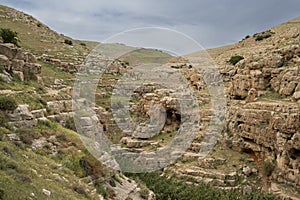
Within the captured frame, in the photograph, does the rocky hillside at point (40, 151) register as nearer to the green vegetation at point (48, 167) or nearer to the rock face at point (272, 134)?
the green vegetation at point (48, 167)

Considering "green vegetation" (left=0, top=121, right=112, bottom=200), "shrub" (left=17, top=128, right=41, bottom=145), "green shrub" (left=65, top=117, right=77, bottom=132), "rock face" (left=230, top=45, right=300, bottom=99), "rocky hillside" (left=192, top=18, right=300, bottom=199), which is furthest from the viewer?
"rock face" (left=230, top=45, right=300, bottom=99)

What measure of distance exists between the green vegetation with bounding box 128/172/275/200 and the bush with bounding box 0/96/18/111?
30.6 feet

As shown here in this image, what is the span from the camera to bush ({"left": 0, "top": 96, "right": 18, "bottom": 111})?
46.8 ft

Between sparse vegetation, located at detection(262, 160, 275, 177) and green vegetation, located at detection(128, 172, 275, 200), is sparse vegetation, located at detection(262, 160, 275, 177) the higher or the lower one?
the higher one

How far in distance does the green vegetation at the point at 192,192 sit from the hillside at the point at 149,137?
7cm

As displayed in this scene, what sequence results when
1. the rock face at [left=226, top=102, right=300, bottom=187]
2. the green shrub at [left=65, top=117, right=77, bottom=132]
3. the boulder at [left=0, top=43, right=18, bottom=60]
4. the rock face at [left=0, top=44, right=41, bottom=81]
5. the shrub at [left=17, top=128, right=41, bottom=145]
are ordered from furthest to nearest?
the rock face at [left=226, top=102, right=300, bottom=187]
the boulder at [left=0, top=43, right=18, bottom=60]
the rock face at [left=0, top=44, right=41, bottom=81]
the green shrub at [left=65, top=117, right=77, bottom=132]
the shrub at [left=17, top=128, right=41, bottom=145]

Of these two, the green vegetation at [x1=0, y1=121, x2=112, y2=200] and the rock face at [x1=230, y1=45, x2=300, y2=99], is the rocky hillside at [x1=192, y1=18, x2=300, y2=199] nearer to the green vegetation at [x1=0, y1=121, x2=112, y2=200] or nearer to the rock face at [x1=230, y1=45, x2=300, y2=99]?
the rock face at [x1=230, y1=45, x2=300, y2=99]

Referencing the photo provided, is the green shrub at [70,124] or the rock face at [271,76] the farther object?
the rock face at [271,76]

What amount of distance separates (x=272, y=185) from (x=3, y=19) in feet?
174

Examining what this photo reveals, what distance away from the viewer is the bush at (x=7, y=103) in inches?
562

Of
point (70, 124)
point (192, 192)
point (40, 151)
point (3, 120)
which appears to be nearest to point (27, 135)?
point (40, 151)

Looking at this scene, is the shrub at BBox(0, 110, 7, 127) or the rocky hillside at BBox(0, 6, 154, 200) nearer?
the rocky hillside at BBox(0, 6, 154, 200)

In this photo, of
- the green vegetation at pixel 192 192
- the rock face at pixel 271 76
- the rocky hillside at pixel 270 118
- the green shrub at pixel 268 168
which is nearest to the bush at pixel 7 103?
the green vegetation at pixel 192 192

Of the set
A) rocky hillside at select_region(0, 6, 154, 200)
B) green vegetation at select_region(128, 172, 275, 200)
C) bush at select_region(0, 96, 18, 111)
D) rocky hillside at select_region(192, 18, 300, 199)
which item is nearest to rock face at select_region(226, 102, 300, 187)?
rocky hillside at select_region(192, 18, 300, 199)
